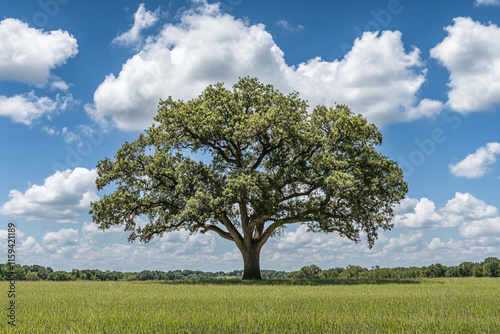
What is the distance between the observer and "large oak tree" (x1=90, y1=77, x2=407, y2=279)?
32.2 meters

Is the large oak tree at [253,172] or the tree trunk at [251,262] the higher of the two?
the large oak tree at [253,172]

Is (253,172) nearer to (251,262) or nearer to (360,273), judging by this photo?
(251,262)

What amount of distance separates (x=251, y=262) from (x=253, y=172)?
9.36 metres

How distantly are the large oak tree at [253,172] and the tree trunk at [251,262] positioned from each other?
0.09 m

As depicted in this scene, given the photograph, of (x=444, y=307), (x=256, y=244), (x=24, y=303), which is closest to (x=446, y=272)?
(x=256, y=244)

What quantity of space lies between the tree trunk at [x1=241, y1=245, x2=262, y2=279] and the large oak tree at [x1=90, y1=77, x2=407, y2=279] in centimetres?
9

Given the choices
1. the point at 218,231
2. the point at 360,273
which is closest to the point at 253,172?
the point at 218,231

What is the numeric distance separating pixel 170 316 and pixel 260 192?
20.8m

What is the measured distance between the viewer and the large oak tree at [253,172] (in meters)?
32.2

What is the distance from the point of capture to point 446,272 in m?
76.1

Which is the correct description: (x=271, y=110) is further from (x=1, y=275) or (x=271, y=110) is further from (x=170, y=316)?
(x=1, y=275)

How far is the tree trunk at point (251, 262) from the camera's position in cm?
3619

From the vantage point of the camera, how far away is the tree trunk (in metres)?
36.2

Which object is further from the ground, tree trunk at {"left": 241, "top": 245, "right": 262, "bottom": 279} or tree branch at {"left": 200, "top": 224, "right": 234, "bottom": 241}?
tree branch at {"left": 200, "top": 224, "right": 234, "bottom": 241}
